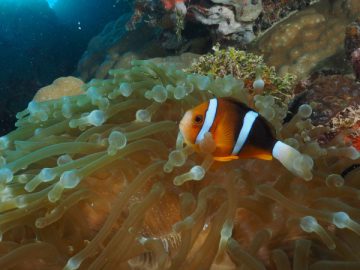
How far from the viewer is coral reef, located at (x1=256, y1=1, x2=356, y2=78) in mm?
4496

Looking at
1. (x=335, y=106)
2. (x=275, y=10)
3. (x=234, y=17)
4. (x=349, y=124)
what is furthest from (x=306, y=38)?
(x=349, y=124)

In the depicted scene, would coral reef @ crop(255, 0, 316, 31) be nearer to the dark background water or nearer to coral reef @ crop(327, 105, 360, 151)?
coral reef @ crop(327, 105, 360, 151)

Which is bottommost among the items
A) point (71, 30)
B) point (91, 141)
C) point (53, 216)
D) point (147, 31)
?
point (71, 30)

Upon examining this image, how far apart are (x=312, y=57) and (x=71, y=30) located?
13306 millimetres

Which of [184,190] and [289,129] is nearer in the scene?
[184,190]

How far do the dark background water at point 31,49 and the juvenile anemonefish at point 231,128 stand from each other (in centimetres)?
921

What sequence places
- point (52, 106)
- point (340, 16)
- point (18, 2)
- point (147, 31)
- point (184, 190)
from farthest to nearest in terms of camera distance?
point (18, 2) < point (147, 31) < point (340, 16) < point (52, 106) < point (184, 190)

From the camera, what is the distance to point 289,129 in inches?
92.7

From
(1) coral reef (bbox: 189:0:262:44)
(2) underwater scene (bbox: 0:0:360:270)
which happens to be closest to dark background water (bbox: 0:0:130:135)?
(1) coral reef (bbox: 189:0:262:44)

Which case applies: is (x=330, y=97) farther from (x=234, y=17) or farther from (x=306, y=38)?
(x=234, y=17)

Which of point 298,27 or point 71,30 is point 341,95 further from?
point 71,30

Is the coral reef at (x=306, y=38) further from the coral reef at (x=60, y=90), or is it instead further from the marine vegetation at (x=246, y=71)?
the coral reef at (x=60, y=90)

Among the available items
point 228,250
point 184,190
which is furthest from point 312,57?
point 228,250

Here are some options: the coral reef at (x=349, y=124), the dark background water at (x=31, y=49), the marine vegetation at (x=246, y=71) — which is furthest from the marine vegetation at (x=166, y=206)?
the dark background water at (x=31, y=49)
